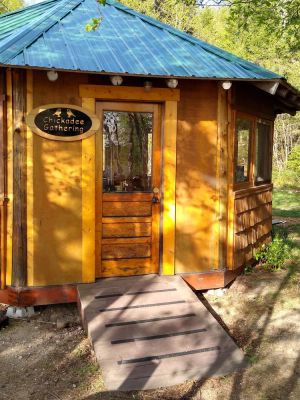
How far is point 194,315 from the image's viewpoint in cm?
483

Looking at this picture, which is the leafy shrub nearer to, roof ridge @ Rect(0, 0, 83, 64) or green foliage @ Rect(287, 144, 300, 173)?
roof ridge @ Rect(0, 0, 83, 64)

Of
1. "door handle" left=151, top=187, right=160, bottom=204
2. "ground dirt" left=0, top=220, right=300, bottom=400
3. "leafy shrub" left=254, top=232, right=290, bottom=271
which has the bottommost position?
"ground dirt" left=0, top=220, right=300, bottom=400

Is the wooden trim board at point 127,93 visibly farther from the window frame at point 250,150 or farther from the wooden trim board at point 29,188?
the window frame at point 250,150

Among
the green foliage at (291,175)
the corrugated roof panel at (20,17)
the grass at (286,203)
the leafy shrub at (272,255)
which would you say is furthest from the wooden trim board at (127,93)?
the green foliage at (291,175)

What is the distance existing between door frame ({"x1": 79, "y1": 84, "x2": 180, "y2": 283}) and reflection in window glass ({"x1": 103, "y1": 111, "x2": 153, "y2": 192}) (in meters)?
0.20

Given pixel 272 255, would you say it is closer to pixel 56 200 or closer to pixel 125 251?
pixel 125 251

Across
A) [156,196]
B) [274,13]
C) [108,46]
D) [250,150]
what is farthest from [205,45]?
[274,13]

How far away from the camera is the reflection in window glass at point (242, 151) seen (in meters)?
6.19

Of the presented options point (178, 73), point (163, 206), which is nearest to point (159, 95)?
point (178, 73)

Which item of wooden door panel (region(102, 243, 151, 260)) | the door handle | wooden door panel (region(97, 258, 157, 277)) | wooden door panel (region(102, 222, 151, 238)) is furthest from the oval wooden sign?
wooden door panel (region(97, 258, 157, 277))

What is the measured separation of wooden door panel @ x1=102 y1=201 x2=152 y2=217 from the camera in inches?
221

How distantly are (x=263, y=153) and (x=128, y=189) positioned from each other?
303 centimetres

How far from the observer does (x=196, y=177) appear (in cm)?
582

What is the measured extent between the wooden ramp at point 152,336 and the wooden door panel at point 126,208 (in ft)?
2.96
